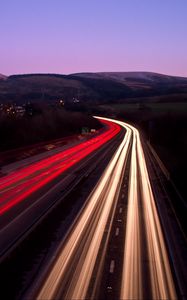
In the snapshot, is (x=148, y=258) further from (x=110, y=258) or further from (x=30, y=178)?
(x=30, y=178)

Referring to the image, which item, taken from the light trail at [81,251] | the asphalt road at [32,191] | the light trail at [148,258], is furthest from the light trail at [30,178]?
the light trail at [148,258]

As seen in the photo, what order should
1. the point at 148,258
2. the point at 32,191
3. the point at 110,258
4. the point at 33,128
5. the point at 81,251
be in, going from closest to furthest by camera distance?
the point at 110,258 → the point at 148,258 → the point at 81,251 → the point at 32,191 → the point at 33,128

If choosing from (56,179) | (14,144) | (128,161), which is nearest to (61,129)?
(14,144)

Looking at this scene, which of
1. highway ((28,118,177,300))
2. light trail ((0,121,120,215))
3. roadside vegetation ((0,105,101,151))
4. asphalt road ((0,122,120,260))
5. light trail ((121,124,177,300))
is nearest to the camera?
highway ((28,118,177,300))

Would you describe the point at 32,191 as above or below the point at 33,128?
above

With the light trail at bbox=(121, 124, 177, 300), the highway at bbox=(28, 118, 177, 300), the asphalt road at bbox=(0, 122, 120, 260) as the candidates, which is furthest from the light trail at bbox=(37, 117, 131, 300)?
the asphalt road at bbox=(0, 122, 120, 260)

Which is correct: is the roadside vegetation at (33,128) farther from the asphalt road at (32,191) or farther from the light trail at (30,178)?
the asphalt road at (32,191)

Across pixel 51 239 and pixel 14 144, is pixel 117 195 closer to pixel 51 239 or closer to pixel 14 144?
pixel 51 239

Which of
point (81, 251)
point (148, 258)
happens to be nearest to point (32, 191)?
point (81, 251)

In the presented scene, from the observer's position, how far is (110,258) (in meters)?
18.0

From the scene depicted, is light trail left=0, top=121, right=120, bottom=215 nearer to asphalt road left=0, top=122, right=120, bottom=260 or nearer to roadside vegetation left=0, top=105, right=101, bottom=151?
asphalt road left=0, top=122, right=120, bottom=260

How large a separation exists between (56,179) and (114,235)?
20240mm

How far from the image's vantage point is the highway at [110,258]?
47.1ft

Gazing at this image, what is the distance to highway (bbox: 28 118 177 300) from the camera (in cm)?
1434
